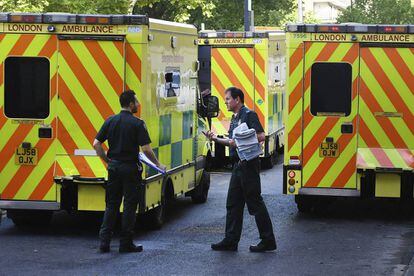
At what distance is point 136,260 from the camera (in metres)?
10.5

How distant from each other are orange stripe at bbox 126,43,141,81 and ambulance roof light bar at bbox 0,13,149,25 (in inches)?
11.7

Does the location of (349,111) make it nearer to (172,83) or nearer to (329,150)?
(329,150)

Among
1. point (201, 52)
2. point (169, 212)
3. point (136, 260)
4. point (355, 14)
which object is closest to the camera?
point (136, 260)

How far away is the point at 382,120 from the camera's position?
533 inches

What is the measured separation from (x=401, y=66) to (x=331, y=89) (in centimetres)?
99

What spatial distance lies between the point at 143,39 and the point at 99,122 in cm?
111

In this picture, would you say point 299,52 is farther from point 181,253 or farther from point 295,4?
point 295,4

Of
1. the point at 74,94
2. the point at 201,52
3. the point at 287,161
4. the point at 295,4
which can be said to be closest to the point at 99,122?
the point at 74,94

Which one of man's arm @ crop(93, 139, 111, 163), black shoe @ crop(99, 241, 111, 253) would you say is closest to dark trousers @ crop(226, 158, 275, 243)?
black shoe @ crop(99, 241, 111, 253)

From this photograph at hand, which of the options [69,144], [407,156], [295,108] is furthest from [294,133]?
[69,144]

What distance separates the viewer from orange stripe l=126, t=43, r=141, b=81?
38.1ft

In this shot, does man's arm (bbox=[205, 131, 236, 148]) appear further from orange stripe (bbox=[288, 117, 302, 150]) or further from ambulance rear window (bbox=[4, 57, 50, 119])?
orange stripe (bbox=[288, 117, 302, 150])

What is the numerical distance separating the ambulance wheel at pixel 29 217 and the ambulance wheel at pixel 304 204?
12.0 feet

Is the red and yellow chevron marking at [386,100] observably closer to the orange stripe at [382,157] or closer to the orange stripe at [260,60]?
the orange stripe at [382,157]
